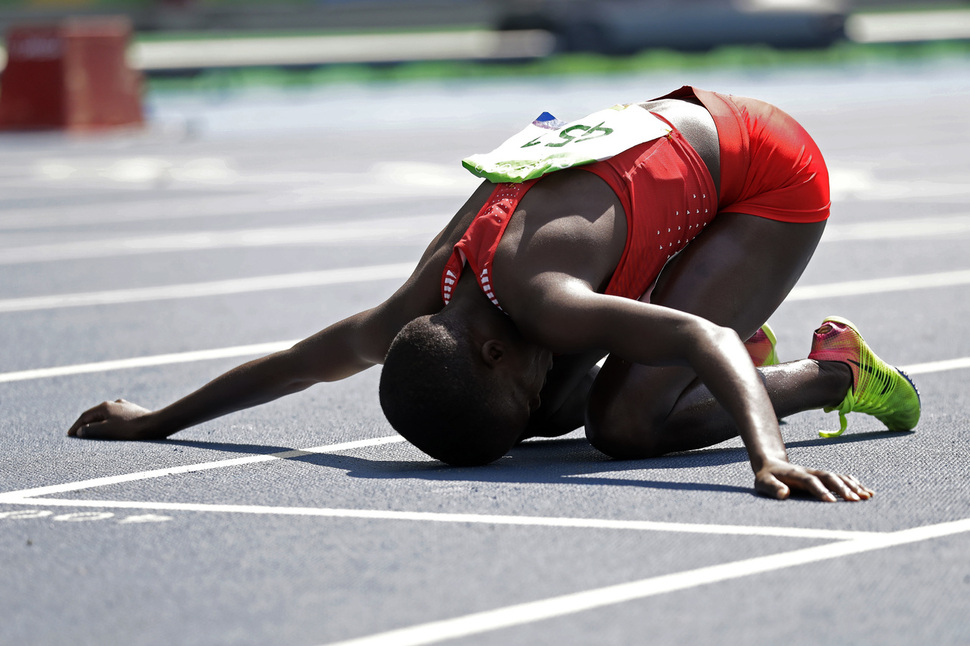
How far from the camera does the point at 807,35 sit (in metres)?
32.5

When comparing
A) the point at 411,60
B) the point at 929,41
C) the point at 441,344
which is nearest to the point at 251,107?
the point at 411,60

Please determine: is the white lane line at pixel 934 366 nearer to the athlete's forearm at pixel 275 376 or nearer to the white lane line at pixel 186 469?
the white lane line at pixel 186 469

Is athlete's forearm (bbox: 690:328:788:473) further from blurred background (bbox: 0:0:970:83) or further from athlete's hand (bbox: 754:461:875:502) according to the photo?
blurred background (bbox: 0:0:970:83)

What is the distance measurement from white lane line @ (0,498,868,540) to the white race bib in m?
1.23

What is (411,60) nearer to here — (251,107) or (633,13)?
(633,13)

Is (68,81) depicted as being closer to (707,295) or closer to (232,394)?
(232,394)

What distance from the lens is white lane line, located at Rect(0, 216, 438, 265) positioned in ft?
35.5

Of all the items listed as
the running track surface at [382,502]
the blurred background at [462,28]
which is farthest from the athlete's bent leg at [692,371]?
the blurred background at [462,28]

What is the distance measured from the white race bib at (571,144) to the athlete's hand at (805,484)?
121cm

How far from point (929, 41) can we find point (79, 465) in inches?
1294

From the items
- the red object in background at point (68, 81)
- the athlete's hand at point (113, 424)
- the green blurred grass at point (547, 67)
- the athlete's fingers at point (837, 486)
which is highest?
the athlete's fingers at point (837, 486)

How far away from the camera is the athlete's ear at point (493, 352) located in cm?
460

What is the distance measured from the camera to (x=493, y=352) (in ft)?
15.2

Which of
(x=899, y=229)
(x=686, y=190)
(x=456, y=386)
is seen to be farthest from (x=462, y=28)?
(x=456, y=386)
